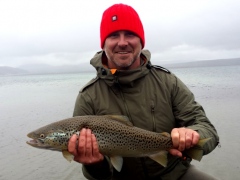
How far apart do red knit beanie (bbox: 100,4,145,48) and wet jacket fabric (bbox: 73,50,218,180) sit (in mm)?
622

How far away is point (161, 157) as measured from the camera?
3916mm

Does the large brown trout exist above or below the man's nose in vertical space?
below

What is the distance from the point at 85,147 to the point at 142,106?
1.10 m

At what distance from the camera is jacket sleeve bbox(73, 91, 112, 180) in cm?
410

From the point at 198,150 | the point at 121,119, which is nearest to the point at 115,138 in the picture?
the point at 121,119

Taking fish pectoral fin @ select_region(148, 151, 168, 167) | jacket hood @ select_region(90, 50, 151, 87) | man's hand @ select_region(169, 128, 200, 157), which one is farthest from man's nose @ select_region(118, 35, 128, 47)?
fish pectoral fin @ select_region(148, 151, 168, 167)

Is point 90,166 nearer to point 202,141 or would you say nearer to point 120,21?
point 202,141

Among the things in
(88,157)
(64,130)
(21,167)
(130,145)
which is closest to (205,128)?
(130,145)

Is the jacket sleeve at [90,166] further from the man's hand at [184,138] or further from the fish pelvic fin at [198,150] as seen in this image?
the fish pelvic fin at [198,150]

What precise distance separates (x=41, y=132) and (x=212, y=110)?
14946 mm

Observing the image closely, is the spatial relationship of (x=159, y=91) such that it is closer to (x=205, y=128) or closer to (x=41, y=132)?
(x=205, y=128)

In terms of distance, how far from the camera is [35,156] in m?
10.4

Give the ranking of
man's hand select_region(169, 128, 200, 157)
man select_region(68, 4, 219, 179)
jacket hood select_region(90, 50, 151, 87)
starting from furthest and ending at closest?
jacket hood select_region(90, 50, 151, 87) < man select_region(68, 4, 219, 179) < man's hand select_region(169, 128, 200, 157)

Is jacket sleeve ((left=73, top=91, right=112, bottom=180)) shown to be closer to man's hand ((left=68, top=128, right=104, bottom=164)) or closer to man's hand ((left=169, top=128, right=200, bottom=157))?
man's hand ((left=68, top=128, right=104, bottom=164))
